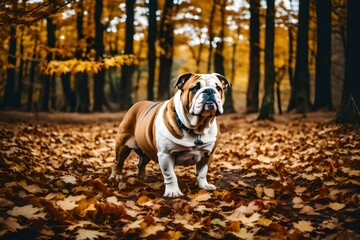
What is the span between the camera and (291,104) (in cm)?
1611

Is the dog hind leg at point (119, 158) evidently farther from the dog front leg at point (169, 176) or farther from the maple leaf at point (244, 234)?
the maple leaf at point (244, 234)

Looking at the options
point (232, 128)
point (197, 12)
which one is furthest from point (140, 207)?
point (197, 12)

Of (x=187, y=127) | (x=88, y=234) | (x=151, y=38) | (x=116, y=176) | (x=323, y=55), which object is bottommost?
(x=116, y=176)

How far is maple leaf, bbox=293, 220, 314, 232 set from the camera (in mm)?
3025

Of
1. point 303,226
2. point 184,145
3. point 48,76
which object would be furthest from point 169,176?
point 48,76

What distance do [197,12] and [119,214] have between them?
69.4ft

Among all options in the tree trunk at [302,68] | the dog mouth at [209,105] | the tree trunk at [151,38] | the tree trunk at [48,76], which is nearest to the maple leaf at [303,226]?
the dog mouth at [209,105]

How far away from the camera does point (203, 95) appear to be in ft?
13.3

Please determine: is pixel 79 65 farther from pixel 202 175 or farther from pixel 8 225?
pixel 8 225

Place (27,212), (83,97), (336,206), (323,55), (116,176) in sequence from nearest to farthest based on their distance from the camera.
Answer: (27,212), (336,206), (116,176), (323,55), (83,97)

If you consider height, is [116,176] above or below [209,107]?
below

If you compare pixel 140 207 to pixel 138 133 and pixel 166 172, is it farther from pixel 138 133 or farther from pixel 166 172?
pixel 138 133

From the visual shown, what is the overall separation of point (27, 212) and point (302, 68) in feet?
44.9

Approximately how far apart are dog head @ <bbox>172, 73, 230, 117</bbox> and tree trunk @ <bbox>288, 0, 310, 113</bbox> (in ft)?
35.6
